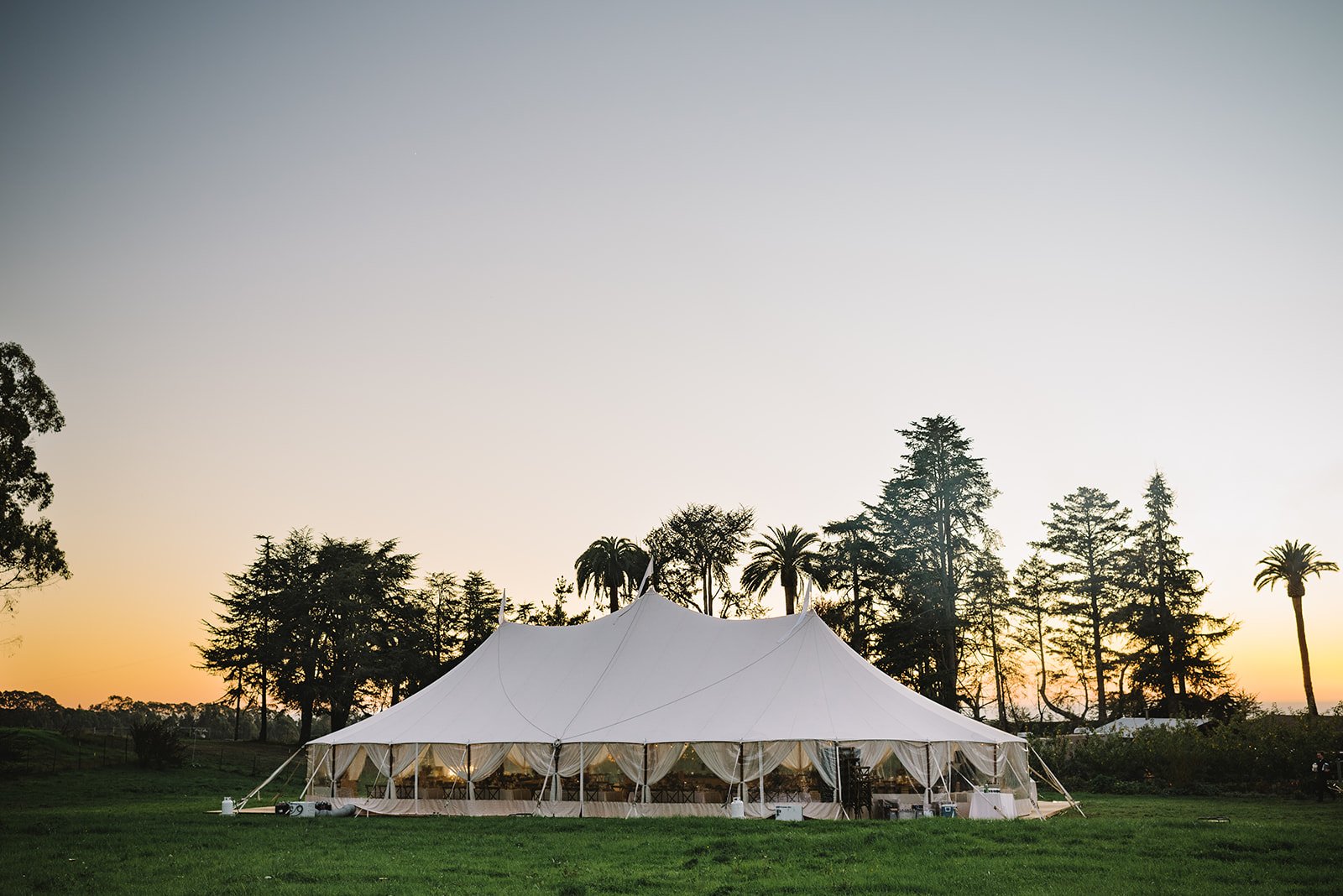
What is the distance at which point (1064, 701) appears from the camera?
53844 millimetres

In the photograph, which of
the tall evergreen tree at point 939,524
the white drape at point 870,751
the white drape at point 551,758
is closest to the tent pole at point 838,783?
the white drape at point 870,751

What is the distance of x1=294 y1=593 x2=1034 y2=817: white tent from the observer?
65.7 feet

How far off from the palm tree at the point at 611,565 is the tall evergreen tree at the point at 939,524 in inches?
459

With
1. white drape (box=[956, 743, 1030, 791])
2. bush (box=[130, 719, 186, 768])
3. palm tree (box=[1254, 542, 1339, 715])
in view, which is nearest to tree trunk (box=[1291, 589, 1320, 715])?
palm tree (box=[1254, 542, 1339, 715])

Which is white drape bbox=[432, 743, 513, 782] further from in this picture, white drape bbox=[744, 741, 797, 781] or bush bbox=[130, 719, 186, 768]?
bush bbox=[130, 719, 186, 768]

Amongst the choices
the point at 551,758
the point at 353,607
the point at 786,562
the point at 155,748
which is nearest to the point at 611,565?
the point at 786,562

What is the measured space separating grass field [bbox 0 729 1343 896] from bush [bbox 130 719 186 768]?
16.8m

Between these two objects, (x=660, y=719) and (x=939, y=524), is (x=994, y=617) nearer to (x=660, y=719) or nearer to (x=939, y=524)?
(x=939, y=524)

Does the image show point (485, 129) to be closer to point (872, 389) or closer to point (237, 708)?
point (872, 389)

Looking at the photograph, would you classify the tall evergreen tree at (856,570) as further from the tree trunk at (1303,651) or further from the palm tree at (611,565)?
the tree trunk at (1303,651)

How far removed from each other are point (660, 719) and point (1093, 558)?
3670 centimetres

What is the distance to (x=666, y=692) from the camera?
22.9m

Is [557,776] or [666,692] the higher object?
[666,692]

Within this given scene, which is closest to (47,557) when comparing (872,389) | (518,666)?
(518,666)
